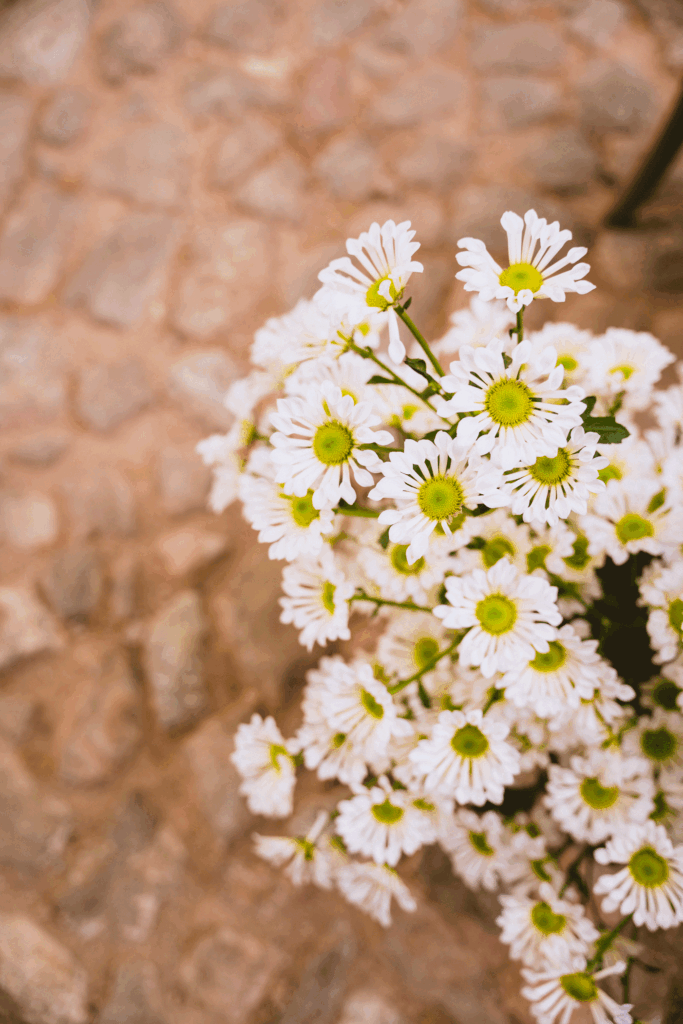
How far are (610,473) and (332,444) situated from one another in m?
0.33

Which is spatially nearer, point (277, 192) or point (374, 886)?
point (374, 886)

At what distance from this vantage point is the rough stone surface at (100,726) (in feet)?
4.47

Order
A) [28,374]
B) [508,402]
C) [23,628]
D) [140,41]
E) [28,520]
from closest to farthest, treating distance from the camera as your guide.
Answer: [508,402]
[23,628]
[28,520]
[28,374]
[140,41]

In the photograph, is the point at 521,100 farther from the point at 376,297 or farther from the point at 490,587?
the point at 490,587

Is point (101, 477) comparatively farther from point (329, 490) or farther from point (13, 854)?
point (329, 490)

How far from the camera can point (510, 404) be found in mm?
604

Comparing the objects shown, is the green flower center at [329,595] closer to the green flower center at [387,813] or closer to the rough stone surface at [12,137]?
the green flower center at [387,813]

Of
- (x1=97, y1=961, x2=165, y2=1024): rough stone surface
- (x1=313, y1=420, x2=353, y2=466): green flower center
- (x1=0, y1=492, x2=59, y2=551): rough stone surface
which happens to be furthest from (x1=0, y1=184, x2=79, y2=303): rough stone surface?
(x1=97, y1=961, x2=165, y2=1024): rough stone surface

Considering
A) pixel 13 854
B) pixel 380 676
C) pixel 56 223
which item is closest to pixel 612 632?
pixel 380 676

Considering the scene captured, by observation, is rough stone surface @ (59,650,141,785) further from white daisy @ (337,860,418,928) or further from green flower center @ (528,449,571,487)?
green flower center @ (528,449,571,487)

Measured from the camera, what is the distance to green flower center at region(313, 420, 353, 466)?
0.65 meters

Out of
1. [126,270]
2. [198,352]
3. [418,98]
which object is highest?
[418,98]

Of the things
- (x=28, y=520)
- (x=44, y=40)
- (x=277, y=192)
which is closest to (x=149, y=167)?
(x=277, y=192)

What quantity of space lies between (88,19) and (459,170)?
1.14 meters
